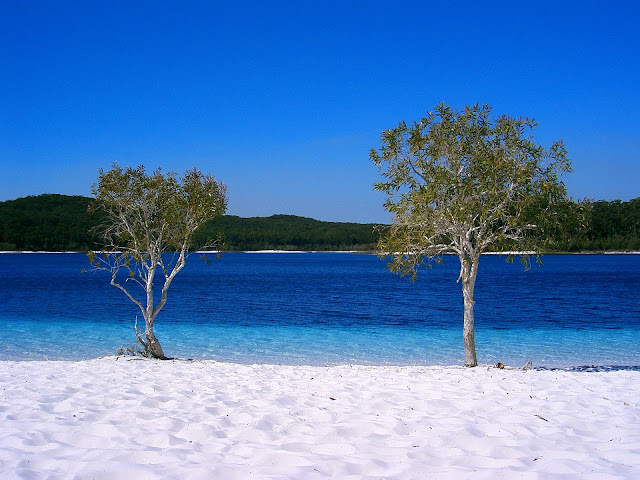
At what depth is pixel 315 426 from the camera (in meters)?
6.93

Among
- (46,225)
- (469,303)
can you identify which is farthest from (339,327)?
(46,225)

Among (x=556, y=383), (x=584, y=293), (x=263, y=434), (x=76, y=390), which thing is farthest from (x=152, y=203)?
(x=584, y=293)

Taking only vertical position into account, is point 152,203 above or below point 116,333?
above

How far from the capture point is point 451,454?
5695mm

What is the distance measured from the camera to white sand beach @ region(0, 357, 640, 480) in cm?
514

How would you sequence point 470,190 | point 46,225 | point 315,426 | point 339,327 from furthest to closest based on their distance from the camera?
point 46,225 < point 339,327 < point 470,190 < point 315,426

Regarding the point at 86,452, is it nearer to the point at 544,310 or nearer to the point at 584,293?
the point at 544,310

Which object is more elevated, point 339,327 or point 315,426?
point 315,426

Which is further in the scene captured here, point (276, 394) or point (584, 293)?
point (584, 293)

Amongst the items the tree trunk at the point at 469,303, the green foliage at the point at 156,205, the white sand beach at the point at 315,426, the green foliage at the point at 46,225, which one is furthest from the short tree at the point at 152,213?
the green foliage at the point at 46,225

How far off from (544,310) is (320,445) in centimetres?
2885

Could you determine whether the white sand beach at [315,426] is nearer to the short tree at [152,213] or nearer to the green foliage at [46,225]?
the short tree at [152,213]

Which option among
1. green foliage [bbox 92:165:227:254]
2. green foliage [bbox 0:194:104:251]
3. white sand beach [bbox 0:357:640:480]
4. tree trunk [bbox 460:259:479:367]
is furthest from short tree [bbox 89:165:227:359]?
green foliage [bbox 0:194:104:251]

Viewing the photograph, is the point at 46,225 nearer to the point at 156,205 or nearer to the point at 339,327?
the point at 339,327
